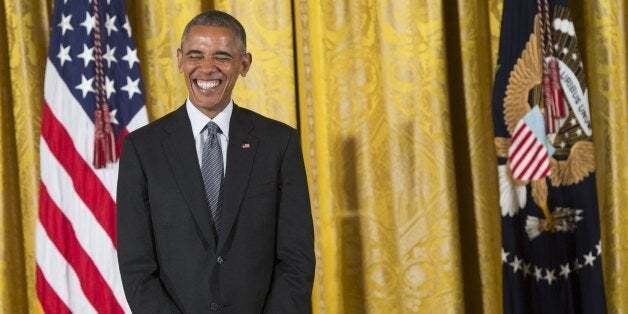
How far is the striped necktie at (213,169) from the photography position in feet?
6.66

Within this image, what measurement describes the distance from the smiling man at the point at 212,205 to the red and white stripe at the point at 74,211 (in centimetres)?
121

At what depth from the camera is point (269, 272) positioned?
2.07 metres

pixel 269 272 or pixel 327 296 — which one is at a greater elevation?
pixel 269 272

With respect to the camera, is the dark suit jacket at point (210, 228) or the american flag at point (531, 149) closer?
the dark suit jacket at point (210, 228)

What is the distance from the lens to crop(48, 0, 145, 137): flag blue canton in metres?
3.24

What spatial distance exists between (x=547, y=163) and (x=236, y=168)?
4.98 ft

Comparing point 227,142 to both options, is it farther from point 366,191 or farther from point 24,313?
point 24,313

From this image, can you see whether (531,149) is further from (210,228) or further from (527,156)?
(210,228)

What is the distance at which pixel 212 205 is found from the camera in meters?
2.03

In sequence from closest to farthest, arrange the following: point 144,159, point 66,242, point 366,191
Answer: point 144,159 < point 66,242 < point 366,191

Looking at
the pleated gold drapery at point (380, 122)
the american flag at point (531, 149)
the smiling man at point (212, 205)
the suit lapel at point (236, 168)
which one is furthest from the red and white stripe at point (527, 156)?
the suit lapel at point (236, 168)

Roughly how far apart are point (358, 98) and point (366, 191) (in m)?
0.42

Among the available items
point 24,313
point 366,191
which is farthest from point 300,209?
point 24,313

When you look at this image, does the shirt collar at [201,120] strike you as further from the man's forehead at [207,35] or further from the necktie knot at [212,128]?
the man's forehead at [207,35]
